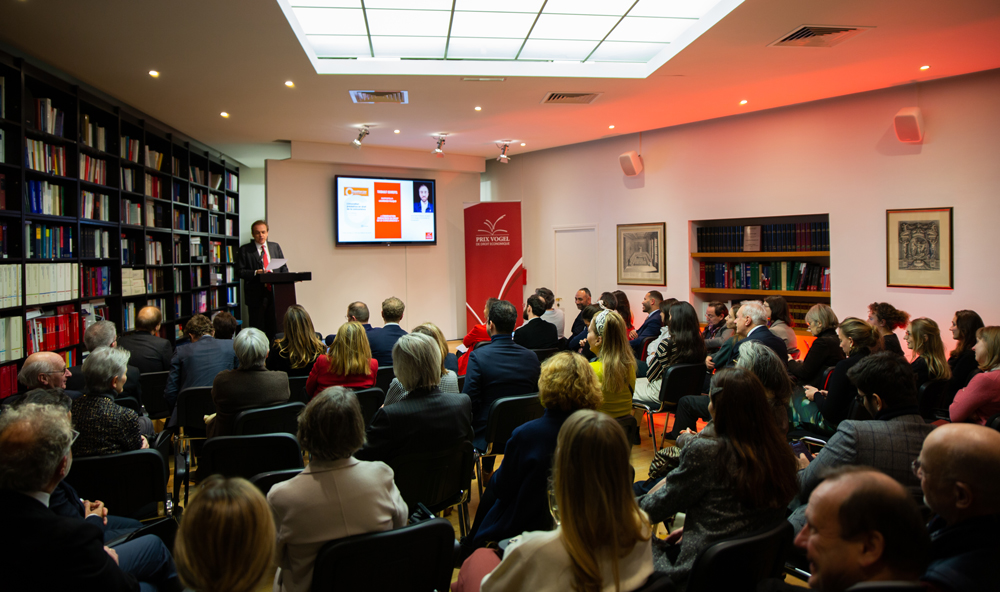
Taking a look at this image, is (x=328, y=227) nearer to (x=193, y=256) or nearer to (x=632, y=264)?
(x=193, y=256)

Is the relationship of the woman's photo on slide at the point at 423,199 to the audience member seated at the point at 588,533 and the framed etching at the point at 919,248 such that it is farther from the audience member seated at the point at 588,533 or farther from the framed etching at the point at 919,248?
the audience member seated at the point at 588,533

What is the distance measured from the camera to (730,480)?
5.84 ft

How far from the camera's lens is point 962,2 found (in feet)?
A: 13.1

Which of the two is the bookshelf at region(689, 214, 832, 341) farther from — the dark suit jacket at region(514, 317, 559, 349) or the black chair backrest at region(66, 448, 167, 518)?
the black chair backrest at region(66, 448, 167, 518)

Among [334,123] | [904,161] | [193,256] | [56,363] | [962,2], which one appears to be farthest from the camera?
[193,256]

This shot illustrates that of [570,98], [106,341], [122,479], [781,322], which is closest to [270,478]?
[122,479]

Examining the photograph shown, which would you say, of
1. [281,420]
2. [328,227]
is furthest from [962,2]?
[328,227]

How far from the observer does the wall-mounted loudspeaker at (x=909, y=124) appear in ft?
19.2

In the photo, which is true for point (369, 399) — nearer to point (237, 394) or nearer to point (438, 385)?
point (237, 394)

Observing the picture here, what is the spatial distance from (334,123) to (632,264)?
4.69 metres

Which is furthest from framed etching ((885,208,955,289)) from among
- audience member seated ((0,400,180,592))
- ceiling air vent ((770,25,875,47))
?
audience member seated ((0,400,180,592))

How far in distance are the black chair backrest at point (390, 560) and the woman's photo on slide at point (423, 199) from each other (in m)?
8.42

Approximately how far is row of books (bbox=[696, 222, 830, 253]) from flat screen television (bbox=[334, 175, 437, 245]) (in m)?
4.47

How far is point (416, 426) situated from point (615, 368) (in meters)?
1.45
